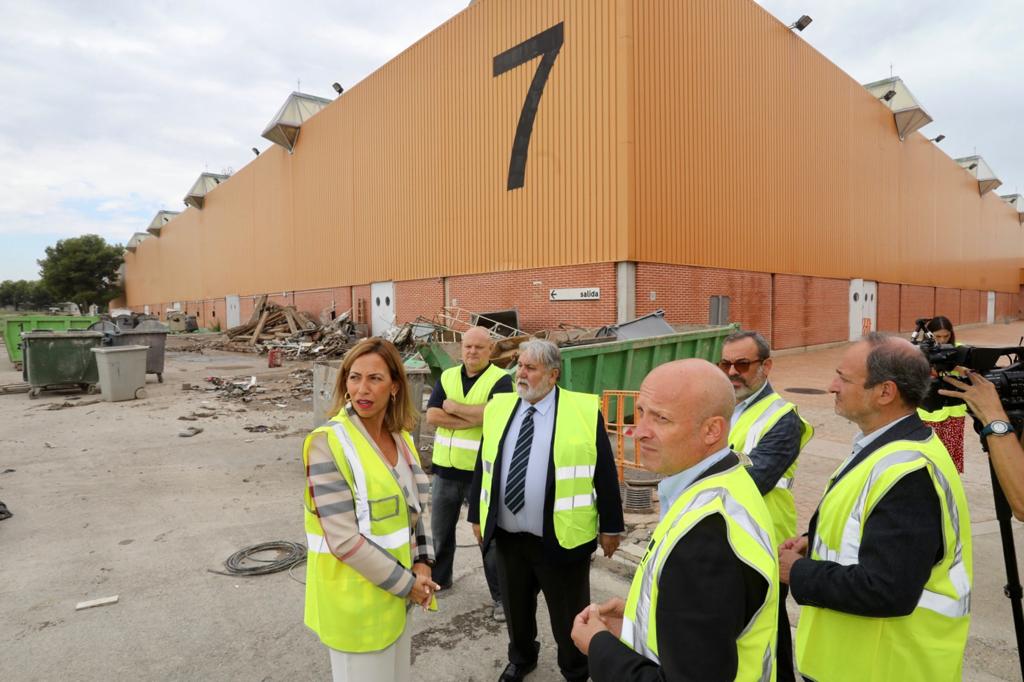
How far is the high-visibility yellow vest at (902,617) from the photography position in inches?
64.8

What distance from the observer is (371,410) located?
2.20 metres

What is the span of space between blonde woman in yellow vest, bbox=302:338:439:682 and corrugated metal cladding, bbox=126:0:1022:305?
12580mm


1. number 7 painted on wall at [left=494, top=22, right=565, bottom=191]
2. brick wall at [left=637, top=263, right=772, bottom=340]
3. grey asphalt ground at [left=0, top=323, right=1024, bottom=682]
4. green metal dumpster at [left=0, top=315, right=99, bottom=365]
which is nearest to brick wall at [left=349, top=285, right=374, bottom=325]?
green metal dumpster at [left=0, top=315, right=99, bottom=365]

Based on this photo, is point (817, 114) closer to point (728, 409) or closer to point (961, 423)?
point (961, 423)

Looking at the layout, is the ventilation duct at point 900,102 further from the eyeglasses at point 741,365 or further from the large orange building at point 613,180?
the eyeglasses at point 741,365

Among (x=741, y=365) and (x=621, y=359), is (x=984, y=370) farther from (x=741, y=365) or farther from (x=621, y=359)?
(x=621, y=359)

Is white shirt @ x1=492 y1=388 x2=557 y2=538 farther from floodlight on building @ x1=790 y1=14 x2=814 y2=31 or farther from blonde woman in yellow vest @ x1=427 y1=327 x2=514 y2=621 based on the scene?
floodlight on building @ x1=790 y1=14 x2=814 y2=31

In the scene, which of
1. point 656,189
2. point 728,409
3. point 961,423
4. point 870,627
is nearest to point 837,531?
point 870,627

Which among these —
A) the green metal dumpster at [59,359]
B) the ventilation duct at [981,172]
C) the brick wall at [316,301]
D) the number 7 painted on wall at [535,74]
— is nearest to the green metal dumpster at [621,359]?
the number 7 painted on wall at [535,74]

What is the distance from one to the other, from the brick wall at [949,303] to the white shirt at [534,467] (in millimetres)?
38240

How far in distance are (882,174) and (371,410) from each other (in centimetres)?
3045

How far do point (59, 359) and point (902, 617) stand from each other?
16132mm

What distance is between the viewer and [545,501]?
277cm

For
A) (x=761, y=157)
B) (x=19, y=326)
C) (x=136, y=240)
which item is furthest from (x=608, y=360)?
(x=136, y=240)
